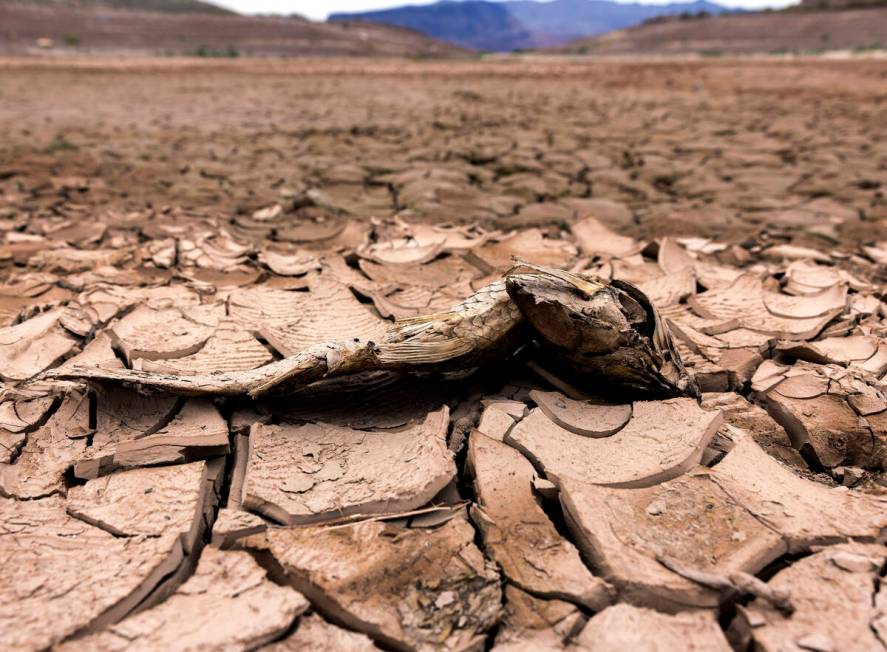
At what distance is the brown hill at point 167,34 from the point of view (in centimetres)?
1686

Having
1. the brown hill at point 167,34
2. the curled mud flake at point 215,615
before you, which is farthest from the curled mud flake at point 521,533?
the brown hill at point 167,34

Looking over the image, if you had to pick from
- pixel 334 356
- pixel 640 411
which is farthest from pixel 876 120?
pixel 334 356

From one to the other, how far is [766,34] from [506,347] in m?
24.2

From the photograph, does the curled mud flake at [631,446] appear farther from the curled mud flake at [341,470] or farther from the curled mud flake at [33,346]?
the curled mud flake at [33,346]

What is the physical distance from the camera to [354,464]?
1.21 meters

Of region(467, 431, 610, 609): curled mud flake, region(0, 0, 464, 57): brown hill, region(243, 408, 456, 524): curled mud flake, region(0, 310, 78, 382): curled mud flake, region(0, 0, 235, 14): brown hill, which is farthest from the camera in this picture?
region(0, 0, 235, 14): brown hill

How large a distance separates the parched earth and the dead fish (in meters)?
0.05

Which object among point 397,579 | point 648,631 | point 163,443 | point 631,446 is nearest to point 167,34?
point 163,443

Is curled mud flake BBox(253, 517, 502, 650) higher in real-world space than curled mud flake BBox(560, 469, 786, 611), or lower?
lower

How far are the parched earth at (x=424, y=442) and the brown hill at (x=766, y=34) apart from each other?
18.7 metres

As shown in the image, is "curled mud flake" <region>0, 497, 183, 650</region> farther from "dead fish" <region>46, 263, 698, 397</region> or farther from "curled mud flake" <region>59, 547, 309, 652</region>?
"dead fish" <region>46, 263, 698, 397</region>

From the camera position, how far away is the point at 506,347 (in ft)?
4.60

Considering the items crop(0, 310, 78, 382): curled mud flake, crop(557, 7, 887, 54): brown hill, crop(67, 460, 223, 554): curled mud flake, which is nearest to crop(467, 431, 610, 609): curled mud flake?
crop(67, 460, 223, 554): curled mud flake

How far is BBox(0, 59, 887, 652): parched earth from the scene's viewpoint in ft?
3.00
